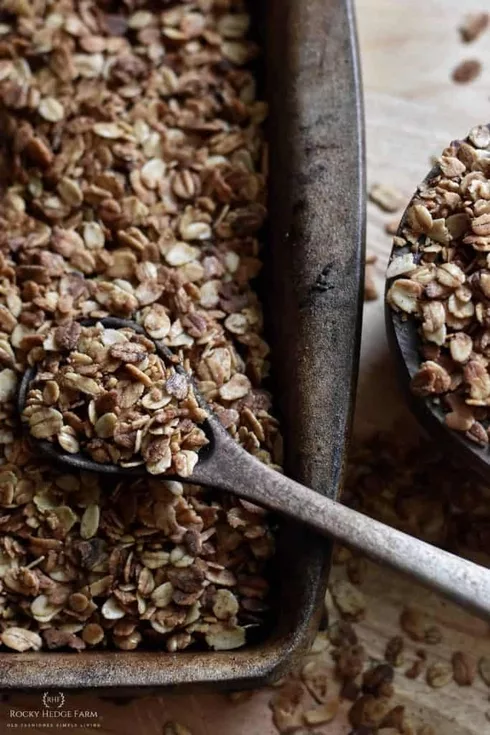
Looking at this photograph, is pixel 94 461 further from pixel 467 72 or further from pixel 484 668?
pixel 467 72

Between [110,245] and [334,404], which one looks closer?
[334,404]

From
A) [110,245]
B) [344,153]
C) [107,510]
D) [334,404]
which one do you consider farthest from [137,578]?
[344,153]

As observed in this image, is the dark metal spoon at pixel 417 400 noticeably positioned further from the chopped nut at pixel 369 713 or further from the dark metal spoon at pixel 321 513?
the chopped nut at pixel 369 713

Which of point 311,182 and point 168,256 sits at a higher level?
point 311,182

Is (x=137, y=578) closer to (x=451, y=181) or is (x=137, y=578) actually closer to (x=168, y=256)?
(x=168, y=256)

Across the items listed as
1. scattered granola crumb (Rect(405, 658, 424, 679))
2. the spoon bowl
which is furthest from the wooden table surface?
the spoon bowl

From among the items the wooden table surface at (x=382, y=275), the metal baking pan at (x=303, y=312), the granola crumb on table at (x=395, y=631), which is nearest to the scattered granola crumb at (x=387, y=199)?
the wooden table surface at (x=382, y=275)
